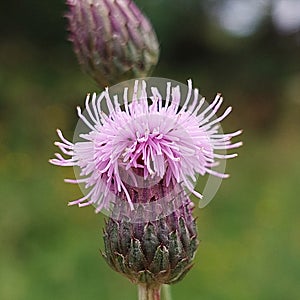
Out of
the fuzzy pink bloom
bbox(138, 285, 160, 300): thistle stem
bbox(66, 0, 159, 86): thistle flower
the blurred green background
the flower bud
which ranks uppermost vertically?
the blurred green background

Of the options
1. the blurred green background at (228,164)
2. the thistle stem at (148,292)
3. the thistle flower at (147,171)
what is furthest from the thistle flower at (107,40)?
the blurred green background at (228,164)

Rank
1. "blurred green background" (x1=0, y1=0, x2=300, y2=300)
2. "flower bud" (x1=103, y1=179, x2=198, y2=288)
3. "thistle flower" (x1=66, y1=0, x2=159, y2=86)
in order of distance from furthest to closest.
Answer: "blurred green background" (x1=0, y1=0, x2=300, y2=300) → "thistle flower" (x1=66, y1=0, x2=159, y2=86) → "flower bud" (x1=103, y1=179, x2=198, y2=288)

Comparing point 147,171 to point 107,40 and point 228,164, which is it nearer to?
point 107,40

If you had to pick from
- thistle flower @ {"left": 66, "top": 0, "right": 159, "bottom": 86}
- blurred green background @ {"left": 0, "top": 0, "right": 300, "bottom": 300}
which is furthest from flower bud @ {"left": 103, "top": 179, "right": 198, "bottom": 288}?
blurred green background @ {"left": 0, "top": 0, "right": 300, "bottom": 300}

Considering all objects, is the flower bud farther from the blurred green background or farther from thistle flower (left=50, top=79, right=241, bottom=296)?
the blurred green background
